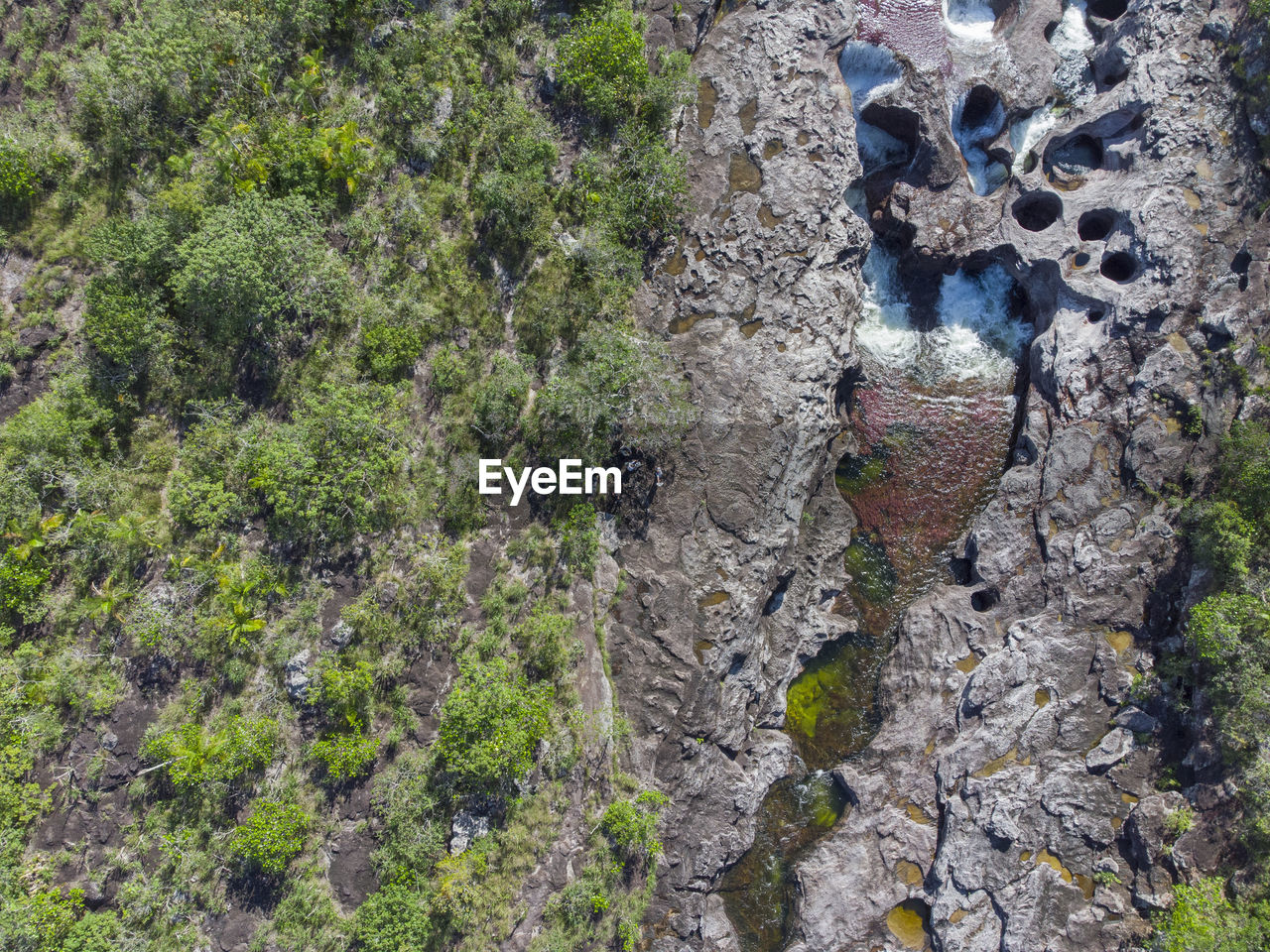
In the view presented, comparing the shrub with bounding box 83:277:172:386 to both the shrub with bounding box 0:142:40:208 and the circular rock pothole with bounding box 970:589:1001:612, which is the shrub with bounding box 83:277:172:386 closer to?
the shrub with bounding box 0:142:40:208

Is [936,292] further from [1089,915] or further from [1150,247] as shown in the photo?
[1089,915]

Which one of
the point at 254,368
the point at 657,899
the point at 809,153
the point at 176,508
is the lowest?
the point at 657,899

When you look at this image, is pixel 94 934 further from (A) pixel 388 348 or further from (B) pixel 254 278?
(B) pixel 254 278

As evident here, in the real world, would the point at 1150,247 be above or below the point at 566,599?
above

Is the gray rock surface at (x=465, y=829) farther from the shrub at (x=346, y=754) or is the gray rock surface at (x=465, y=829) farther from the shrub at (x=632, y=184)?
the shrub at (x=632, y=184)

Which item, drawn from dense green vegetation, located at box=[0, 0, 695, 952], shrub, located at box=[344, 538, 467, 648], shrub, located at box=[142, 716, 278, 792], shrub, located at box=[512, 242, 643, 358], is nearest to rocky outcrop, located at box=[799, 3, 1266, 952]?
dense green vegetation, located at box=[0, 0, 695, 952]

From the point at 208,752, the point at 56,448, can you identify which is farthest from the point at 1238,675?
the point at 56,448

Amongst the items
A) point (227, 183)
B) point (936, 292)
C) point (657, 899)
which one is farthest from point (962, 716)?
point (227, 183)
